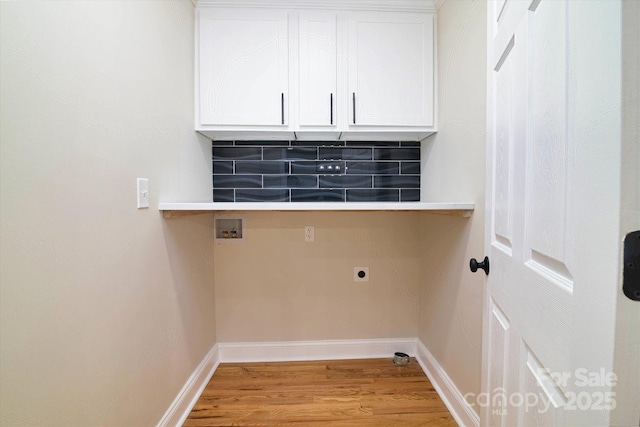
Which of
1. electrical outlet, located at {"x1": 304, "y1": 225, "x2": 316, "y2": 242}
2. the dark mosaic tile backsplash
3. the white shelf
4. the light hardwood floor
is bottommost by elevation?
the light hardwood floor

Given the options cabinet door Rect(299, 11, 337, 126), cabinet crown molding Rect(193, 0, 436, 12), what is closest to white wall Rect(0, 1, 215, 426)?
cabinet crown molding Rect(193, 0, 436, 12)

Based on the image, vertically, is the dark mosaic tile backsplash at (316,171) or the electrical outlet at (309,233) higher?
the dark mosaic tile backsplash at (316,171)

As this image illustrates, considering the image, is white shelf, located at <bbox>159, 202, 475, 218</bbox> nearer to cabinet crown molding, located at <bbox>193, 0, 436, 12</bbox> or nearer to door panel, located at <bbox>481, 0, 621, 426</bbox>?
door panel, located at <bbox>481, 0, 621, 426</bbox>

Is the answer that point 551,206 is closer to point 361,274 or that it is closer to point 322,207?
point 322,207

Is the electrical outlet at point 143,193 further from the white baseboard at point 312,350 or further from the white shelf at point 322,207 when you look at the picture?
the white baseboard at point 312,350

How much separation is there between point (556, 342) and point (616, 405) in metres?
0.18

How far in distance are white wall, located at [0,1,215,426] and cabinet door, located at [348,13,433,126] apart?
1.01m

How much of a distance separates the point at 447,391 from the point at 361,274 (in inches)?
33.8

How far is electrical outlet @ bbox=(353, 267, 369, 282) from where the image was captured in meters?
2.09

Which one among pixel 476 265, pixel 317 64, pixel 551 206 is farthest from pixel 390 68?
pixel 551 206

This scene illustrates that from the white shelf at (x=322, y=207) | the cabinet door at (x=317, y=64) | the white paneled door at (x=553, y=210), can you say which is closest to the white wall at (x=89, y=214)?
the white shelf at (x=322, y=207)

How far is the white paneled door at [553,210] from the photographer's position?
1.36ft

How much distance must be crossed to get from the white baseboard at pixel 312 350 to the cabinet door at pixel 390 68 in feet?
5.16

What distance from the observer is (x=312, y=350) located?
207 centimetres
